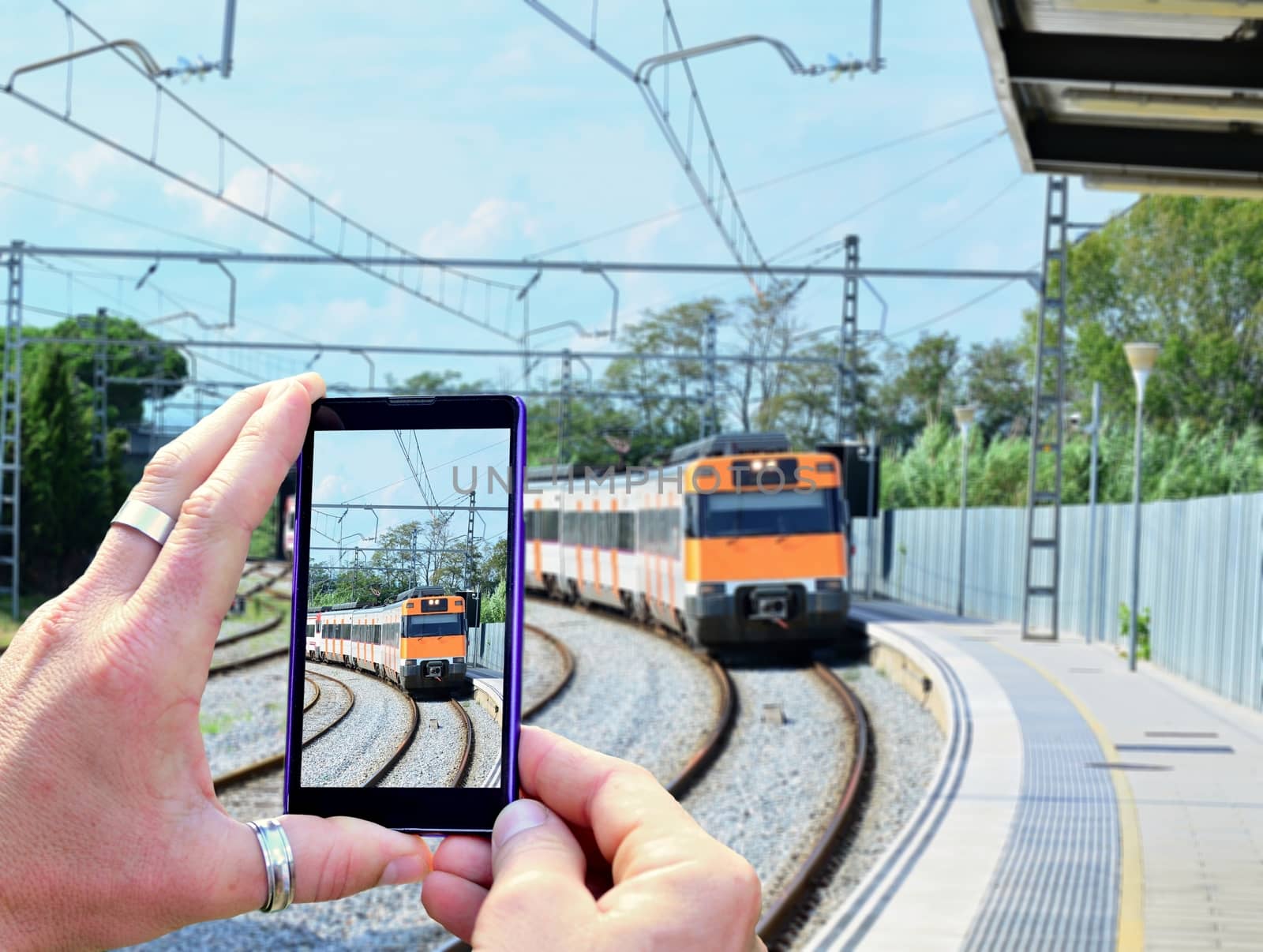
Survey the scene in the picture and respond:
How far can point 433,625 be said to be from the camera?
1.75m

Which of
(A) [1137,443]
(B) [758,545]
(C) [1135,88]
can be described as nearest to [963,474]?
(B) [758,545]

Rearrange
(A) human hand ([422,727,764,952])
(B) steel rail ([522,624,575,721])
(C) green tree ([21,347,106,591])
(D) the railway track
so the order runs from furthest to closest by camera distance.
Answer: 1. (C) green tree ([21,347,106,591])
2. (B) steel rail ([522,624,575,721])
3. (D) the railway track
4. (A) human hand ([422,727,764,952])

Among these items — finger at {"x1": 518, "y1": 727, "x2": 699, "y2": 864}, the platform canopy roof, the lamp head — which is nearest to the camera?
finger at {"x1": 518, "y1": 727, "x2": 699, "y2": 864}

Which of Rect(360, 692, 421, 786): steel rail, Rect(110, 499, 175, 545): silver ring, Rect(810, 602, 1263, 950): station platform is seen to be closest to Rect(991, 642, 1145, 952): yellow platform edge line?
Rect(810, 602, 1263, 950): station platform

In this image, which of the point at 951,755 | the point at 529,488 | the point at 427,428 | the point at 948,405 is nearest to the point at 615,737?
the point at 951,755

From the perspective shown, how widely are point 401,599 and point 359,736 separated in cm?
17

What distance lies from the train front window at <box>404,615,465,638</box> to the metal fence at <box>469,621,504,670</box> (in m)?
0.02

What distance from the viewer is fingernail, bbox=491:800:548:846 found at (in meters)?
A: 1.49

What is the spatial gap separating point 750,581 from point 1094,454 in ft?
17.3

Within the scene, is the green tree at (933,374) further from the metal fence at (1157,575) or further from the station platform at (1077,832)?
the station platform at (1077,832)

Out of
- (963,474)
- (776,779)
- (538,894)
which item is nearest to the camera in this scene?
(538,894)

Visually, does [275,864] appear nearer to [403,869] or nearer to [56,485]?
[403,869]

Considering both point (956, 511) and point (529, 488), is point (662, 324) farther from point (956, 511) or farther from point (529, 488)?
point (956, 511)

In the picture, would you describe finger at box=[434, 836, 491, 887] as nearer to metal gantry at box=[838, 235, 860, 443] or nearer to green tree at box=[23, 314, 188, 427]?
metal gantry at box=[838, 235, 860, 443]
